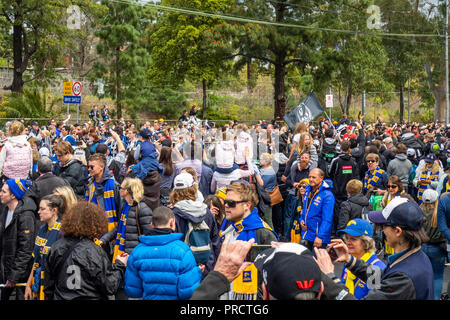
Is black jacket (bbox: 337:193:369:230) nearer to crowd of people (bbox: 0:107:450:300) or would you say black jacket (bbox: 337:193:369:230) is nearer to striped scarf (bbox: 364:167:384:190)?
crowd of people (bbox: 0:107:450:300)

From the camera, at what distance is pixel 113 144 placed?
41.6 feet

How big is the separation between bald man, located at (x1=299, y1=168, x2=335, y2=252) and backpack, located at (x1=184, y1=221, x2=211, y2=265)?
179 centimetres

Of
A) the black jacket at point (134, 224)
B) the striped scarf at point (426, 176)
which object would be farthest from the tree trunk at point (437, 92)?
the black jacket at point (134, 224)

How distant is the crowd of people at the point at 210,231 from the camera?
320 centimetres

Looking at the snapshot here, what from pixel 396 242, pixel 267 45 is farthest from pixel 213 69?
pixel 396 242

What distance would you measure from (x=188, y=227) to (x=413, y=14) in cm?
5331

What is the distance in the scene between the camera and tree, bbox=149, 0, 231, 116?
36.5 meters

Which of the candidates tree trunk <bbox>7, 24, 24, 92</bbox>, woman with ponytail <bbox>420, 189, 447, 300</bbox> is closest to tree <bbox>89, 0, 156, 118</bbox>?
tree trunk <bbox>7, 24, 24, 92</bbox>

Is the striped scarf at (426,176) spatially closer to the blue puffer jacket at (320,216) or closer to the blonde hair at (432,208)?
the blonde hair at (432,208)

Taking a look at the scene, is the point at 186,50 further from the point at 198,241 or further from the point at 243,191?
the point at 243,191

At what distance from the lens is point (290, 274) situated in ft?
8.34

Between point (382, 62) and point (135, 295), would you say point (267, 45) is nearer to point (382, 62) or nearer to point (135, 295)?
point (382, 62)

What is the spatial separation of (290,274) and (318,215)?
13.3ft
